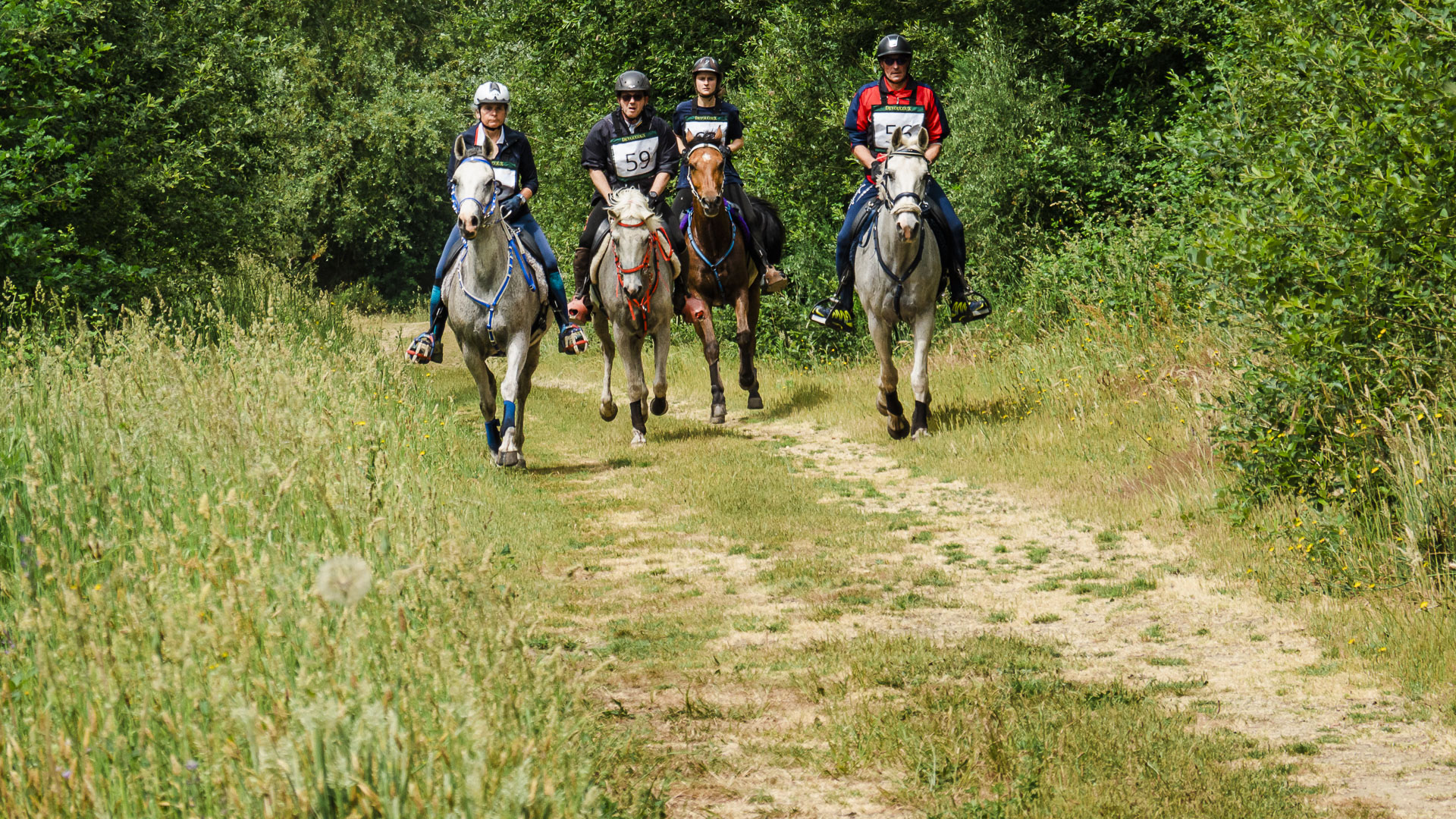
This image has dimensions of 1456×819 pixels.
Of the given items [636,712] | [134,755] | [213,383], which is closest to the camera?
[134,755]

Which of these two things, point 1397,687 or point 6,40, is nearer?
point 1397,687

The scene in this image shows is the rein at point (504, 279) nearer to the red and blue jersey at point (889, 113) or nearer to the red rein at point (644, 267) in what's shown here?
the red rein at point (644, 267)

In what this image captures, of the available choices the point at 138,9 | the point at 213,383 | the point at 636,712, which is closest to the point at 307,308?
the point at 138,9

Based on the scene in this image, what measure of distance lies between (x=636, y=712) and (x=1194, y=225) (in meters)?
9.85

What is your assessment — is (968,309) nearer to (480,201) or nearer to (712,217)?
(712,217)

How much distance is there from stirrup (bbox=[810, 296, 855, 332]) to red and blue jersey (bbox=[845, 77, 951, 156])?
168 centimetres

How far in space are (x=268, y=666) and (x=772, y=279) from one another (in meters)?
11.1

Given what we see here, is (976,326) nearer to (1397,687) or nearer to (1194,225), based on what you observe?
(1194,225)

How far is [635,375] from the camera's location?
39.3 feet

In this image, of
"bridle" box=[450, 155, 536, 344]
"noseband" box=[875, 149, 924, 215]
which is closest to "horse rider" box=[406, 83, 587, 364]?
"bridle" box=[450, 155, 536, 344]

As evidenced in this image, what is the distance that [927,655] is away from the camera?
5.31 metres

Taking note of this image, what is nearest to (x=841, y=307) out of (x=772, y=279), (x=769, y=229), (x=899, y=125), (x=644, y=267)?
(x=772, y=279)

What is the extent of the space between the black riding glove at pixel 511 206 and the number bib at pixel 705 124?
273cm

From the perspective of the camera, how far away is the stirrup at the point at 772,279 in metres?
14.2
